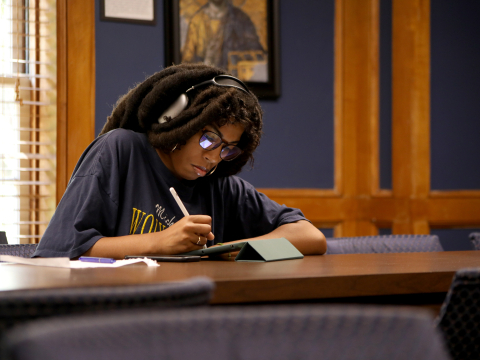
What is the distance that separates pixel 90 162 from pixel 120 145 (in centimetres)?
12

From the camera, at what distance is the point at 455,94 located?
3.20 meters

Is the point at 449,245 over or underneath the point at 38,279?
underneath

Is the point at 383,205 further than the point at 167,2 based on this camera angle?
Yes

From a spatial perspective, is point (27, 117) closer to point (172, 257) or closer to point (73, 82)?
point (73, 82)

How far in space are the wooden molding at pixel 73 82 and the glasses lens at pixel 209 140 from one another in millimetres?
1234

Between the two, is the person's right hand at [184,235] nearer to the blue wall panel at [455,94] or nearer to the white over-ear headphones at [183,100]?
the white over-ear headphones at [183,100]

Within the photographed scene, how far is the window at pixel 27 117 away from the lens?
99.0 inches

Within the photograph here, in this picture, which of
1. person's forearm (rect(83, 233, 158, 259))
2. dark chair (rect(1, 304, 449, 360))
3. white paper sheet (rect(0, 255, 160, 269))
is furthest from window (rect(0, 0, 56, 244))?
dark chair (rect(1, 304, 449, 360))

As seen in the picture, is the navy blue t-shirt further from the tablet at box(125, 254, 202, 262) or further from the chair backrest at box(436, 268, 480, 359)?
the chair backrest at box(436, 268, 480, 359)

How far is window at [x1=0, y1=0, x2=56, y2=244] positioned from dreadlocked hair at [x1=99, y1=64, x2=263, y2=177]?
3.56 feet

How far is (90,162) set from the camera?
1431mm

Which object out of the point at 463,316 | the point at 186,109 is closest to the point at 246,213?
the point at 186,109

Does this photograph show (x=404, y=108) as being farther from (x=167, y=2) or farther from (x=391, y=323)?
(x=391, y=323)

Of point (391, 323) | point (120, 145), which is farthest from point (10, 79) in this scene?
point (391, 323)
